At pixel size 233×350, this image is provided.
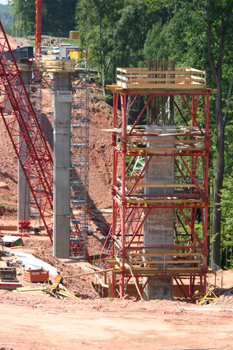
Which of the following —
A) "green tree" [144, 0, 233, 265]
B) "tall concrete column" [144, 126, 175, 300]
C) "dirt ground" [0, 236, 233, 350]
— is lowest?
"dirt ground" [0, 236, 233, 350]

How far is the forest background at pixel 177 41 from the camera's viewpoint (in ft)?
116

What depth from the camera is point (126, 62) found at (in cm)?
7388

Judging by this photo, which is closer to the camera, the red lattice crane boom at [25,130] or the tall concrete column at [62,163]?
the tall concrete column at [62,163]

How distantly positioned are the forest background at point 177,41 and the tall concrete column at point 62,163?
6.70 metres

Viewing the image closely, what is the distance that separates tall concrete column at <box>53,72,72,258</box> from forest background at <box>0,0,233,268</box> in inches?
264

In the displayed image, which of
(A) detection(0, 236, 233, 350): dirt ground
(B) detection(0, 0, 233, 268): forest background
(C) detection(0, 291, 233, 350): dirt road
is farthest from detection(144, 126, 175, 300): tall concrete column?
(B) detection(0, 0, 233, 268): forest background

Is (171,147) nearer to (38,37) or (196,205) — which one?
(196,205)

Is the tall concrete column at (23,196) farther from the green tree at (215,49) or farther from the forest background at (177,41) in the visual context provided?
the green tree at (215,49)

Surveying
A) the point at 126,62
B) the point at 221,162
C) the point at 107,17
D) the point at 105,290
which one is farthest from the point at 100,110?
the point at 105,290

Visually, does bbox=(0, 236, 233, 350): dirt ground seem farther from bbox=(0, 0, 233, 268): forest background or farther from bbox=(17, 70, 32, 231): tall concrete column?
bbox=(17, 70, 32, 231): tall concrete column

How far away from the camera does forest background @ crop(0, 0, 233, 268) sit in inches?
1393

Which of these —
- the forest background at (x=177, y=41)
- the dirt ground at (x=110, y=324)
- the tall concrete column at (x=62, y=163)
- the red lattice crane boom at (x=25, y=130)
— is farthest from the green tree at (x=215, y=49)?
the dirt ground at (x=110, y=324)

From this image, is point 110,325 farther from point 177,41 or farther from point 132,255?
point 177,41

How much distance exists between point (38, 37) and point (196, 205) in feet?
196
